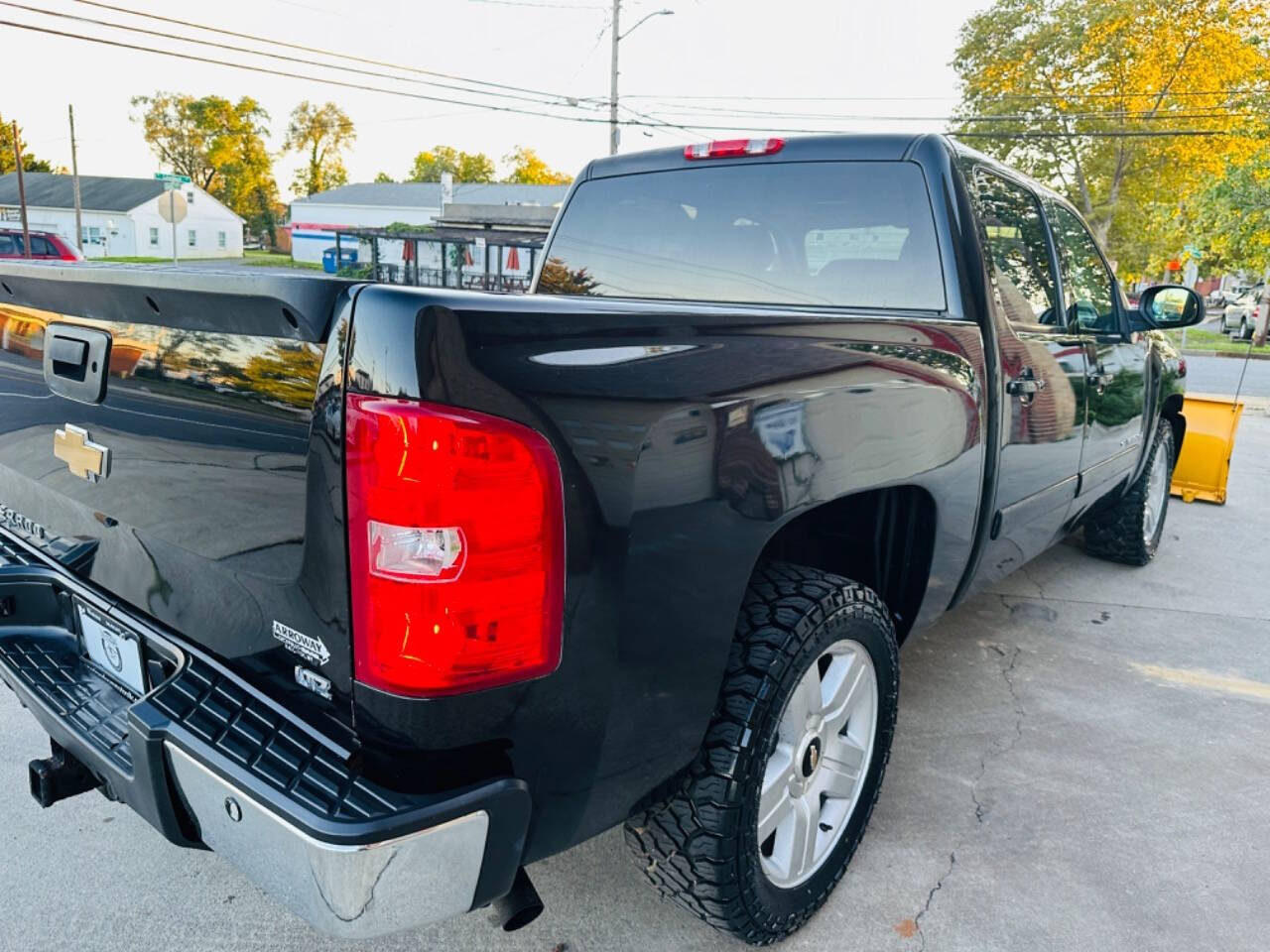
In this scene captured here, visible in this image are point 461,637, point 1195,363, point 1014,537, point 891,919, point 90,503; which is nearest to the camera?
point 461,637

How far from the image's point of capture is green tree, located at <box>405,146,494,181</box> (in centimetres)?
10106

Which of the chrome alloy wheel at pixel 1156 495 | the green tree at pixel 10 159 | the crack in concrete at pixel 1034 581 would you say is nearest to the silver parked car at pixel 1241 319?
the chrome alloy wheel at pixel 1156 495

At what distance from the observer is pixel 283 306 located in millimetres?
1424

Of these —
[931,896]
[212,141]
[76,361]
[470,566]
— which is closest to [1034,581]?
[931,896]

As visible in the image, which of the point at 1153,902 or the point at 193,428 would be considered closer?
the point at 193,428

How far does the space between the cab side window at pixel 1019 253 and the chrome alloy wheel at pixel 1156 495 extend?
2.30 meters

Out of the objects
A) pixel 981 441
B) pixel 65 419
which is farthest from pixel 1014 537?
pixel 65 419

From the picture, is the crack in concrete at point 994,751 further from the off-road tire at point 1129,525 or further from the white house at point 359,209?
the white house at point 359,209

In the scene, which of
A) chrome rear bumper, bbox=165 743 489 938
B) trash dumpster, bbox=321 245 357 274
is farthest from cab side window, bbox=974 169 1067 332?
trash dumpster, bbox=321 245 357 274

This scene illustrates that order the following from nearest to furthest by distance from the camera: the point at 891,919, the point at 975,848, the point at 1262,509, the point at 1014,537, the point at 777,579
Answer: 1. the point at 777,579
2. the point at 891,919
3. the point at 975,848
4. the point at 1014,537
5. the point at 1262,509

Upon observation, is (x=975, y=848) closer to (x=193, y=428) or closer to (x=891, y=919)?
(x=891, y=919)

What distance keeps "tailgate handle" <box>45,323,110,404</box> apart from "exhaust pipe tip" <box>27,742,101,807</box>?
78cm

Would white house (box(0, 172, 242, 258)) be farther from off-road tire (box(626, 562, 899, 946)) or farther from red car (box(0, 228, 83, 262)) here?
off-road tire (box(626, 562, 899, 946))

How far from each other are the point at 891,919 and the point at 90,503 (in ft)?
6.89
